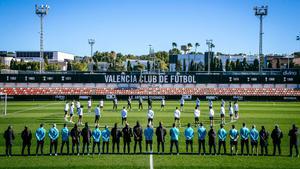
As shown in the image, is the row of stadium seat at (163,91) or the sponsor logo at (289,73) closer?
the sponsor logo at (289,73)

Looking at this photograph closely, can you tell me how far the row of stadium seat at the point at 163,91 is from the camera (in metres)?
58.1

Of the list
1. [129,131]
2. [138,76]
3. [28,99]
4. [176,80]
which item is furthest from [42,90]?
[129,131]

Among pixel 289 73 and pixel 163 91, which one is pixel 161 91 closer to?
pixel 163 91

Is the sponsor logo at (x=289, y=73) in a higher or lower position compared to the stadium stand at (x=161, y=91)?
higher

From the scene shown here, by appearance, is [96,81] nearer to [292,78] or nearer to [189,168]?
[292,78]

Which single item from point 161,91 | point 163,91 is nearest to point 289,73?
point 163,91

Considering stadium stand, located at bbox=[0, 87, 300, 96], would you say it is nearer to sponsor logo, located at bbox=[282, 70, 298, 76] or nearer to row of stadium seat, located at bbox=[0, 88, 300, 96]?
row of stadium seat, located at bbox=[0, 88, 300, 96]

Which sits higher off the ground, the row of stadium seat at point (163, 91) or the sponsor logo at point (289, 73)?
the sponsor logo at point (289, 73)

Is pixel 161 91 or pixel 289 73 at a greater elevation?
pixel 289 73

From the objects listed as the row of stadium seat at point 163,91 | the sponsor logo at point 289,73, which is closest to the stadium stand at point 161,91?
the row of stadium seat at point 163,91

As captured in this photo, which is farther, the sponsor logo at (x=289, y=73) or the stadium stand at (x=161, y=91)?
the stadium stand at (x=161, y=91)

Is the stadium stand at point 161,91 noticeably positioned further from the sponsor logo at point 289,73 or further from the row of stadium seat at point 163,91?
the sponsor logo at point 289,73

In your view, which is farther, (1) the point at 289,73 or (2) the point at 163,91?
(2) the point at 163,91

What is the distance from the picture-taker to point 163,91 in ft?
201
